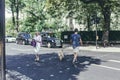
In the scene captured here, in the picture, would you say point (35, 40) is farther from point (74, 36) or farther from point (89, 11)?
point (89, 11)

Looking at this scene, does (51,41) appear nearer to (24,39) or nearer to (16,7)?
(24,39)

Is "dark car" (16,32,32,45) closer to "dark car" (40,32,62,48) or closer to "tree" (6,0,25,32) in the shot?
"dark car" (40,32,62,48)

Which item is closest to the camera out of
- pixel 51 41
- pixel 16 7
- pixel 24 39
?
pixel 51 41

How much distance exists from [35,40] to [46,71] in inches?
197

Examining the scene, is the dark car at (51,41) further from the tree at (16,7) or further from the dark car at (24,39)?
the tree at (16,7)

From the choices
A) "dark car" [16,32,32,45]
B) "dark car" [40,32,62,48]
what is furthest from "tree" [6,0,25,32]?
"dark car" [40,32,62,48]

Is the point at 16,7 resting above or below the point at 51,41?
above

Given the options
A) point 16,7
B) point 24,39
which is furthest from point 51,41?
point 16,7

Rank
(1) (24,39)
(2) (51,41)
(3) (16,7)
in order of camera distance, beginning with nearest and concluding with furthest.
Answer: (2) (51,41) < (1) (24,39) < (3) (16,7)

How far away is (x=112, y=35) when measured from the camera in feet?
131

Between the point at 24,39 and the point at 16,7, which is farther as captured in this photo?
the point at 16,7

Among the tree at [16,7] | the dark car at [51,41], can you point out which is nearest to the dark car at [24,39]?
the dark car at [51,41]

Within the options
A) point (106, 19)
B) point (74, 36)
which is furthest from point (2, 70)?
point (106, 19)

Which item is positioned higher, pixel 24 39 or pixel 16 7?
pixel 16 7
